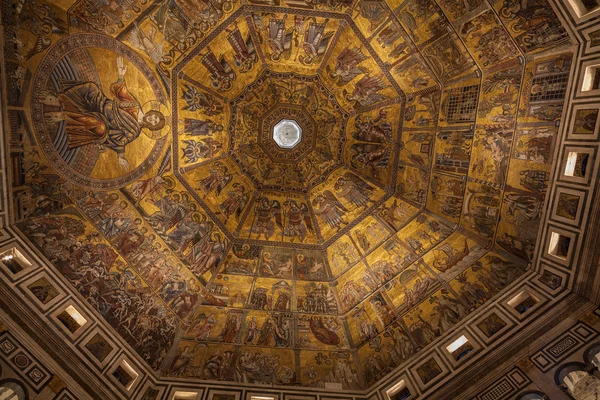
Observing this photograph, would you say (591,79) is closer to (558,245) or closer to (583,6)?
(583,6)

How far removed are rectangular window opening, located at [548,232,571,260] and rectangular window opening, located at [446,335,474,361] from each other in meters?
3.39

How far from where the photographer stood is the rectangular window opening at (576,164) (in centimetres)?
844

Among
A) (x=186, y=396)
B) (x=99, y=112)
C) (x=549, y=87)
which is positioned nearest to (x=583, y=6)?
(x=549, y=87)

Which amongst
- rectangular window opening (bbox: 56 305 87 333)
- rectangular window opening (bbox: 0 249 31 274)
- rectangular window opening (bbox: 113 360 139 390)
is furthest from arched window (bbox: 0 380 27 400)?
rectangular window opening (bbox: 0 249 31 274)

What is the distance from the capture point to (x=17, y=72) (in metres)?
8.41

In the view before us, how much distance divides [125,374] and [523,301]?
37.5ft

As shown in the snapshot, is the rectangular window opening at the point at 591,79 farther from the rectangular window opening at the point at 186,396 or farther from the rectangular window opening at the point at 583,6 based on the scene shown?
→ the rectangular window opening at the point at 186,396

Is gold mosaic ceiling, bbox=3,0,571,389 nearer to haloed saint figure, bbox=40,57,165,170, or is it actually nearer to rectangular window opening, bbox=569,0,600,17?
haloed saint figure, bbox=40,57,165,170

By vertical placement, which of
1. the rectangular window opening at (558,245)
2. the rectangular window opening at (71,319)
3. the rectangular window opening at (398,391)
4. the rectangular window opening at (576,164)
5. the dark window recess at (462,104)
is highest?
the dark window recess at (462,104)

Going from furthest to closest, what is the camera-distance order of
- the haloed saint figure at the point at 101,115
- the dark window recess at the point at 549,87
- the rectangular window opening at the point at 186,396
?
the rectangular window opening at the point at 186,396
the haloed saint figure at the point at 101,115
the dark window recess at the point at 549,87

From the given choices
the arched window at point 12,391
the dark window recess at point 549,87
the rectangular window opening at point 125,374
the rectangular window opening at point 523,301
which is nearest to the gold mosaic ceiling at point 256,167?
the dark window recess at point 549,87

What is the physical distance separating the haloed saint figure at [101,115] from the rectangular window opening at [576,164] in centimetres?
1263

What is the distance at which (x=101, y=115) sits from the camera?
10.7 metres

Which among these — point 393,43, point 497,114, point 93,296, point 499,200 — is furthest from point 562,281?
point 93,296
